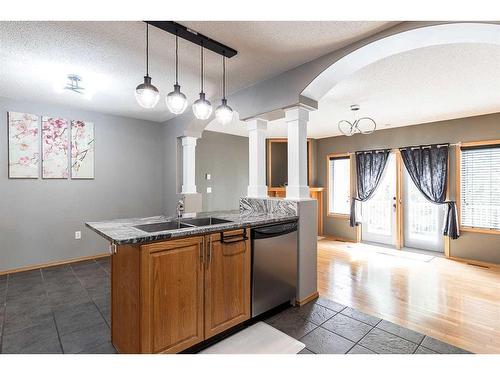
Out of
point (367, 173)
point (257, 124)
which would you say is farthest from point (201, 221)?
point (367, 173)

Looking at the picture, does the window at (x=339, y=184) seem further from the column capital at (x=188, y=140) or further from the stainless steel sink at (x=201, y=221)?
the stainless steel sink at (x=201, y=221)

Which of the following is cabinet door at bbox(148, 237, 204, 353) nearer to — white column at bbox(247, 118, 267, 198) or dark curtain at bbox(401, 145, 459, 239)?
white column at bbox(247, 118, 267, 198)

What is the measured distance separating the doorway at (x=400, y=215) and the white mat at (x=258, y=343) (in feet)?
13.5

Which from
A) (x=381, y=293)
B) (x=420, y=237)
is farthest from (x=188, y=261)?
(x=420, y=237)

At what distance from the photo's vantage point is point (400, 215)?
517 cm

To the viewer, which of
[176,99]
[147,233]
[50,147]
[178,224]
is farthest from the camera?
[50,147]

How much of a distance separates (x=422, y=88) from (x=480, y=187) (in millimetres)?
2431

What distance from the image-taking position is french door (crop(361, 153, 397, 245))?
528 centimetres

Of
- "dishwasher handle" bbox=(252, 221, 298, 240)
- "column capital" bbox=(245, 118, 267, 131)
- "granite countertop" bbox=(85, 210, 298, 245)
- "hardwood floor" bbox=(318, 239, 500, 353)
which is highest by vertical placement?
"column capital" bbox=(245, 118, 267, 131)

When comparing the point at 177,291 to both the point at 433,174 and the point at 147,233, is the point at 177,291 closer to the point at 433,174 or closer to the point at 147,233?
the point at 147,233

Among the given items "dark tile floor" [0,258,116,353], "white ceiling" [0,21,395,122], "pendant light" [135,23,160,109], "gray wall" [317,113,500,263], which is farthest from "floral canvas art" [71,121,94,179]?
"gray wall" [317,113,500,263]

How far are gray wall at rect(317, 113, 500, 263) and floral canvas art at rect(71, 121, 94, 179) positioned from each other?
16.8 feet

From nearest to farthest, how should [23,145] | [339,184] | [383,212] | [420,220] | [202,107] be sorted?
[202,107] → [23,145] → [420,220] → [383,212] → [339,184]
